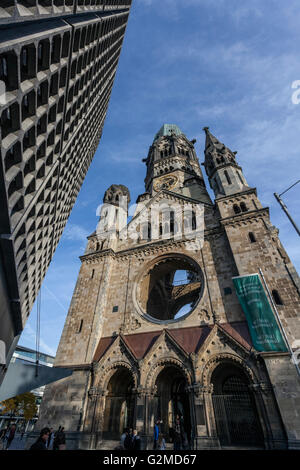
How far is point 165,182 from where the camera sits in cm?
3312

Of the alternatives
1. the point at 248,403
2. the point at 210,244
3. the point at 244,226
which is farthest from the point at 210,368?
the point at 244,226

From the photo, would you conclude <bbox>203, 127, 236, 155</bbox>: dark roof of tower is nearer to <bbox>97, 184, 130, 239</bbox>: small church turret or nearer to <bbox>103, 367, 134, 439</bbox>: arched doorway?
<bbox>97, 184, 130, 239</bbox>: small church turret

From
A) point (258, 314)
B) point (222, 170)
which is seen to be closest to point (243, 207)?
point (222, 170)

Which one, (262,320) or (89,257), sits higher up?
(89,257)

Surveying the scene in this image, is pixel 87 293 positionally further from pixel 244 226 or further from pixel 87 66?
pixel 87 66

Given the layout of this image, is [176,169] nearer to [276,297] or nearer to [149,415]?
[276,297]

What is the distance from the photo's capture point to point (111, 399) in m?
15.1

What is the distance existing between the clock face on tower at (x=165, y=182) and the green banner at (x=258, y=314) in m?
19.8

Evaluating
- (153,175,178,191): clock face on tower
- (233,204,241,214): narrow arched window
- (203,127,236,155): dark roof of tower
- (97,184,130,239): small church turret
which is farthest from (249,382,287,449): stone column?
(153,175,178,191): clock face on tower

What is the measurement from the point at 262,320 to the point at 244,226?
7424 millimetres

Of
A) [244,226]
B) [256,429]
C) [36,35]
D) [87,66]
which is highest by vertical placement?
[87,66]

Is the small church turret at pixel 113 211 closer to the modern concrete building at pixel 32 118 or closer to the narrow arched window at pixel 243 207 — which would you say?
the modern concrete building at pixel 32 118

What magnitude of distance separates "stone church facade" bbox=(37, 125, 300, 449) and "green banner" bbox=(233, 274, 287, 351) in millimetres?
468

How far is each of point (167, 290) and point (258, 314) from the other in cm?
1364
